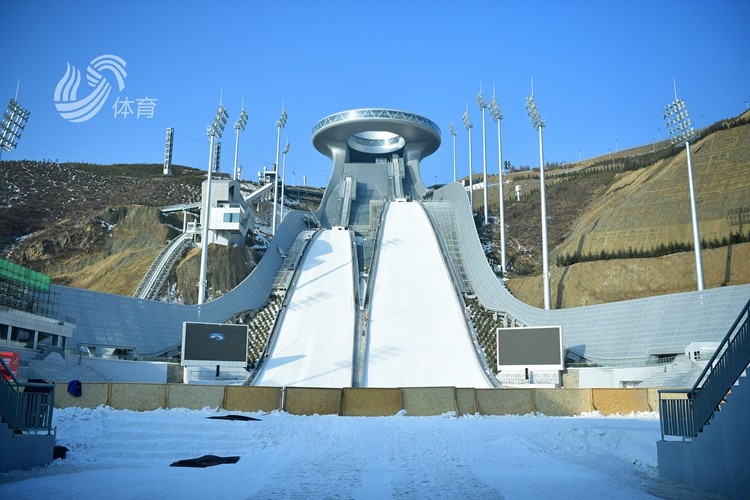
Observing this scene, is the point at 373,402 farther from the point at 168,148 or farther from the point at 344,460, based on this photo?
the point at 168,148

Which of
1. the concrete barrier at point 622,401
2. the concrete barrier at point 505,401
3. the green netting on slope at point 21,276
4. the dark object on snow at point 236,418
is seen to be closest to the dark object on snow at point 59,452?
the dark object on snow at point 236,418

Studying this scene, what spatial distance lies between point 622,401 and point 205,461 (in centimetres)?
1254

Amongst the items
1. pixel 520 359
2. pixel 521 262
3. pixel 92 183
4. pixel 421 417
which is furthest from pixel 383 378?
pixel 92 183

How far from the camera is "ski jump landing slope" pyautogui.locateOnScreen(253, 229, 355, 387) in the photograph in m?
26.0

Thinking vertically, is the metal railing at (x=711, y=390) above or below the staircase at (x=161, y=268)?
below

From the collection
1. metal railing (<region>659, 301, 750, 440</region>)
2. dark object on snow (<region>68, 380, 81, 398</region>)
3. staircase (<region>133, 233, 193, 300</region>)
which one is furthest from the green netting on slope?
metal railing (<region>659, 301, 750, 440</region>)

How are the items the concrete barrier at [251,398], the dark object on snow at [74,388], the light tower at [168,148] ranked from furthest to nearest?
the light tower at [168,148] → the concrete barrier at [251,398] → the dark object on snow at [74,388]

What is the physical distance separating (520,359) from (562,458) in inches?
598

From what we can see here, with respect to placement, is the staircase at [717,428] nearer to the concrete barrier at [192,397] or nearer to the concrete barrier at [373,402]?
the concrete barrier at [373,402]

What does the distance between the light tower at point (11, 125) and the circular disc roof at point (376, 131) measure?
30542mm

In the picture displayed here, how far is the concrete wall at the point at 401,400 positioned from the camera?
1853 cm

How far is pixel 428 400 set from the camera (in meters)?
18.9

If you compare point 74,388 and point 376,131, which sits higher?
point 376,131

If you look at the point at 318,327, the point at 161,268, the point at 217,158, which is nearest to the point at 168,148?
the point at 217,158
